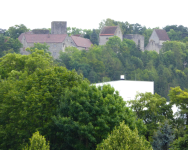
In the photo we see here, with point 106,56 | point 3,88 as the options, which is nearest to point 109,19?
point 106,56

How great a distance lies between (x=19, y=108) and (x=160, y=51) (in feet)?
270

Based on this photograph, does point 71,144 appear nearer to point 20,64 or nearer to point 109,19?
point 20,64

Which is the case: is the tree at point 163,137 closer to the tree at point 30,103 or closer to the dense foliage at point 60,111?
the dense foliage at point 60,111

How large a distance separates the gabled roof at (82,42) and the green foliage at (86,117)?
228 ft

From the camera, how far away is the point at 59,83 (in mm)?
29031

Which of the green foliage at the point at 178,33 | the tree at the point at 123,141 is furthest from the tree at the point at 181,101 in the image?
the green foliage at the point at 178,33

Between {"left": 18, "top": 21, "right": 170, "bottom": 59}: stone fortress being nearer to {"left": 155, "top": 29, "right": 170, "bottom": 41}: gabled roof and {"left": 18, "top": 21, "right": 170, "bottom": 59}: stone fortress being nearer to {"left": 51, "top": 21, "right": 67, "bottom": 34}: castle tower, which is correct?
{"left": 51, "top": 21, "right": 67, "bottom": 34}: castle tower

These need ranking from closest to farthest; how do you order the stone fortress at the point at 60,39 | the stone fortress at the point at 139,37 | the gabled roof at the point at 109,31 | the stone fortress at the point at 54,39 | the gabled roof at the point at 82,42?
1. the stone fortress at the point at 54,39
2. the stone fortress at the point at 60,39
3. the gabled roof at the point at 82,42
4. the gabled roof at the point at 109,31
5. the stone fortress at the point at 139,37

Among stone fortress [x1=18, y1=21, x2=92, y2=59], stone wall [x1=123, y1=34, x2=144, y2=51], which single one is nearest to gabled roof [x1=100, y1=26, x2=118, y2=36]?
stone wall [x1=123, y1=34, x2=144, y2=51]

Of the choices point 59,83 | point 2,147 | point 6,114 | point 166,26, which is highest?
point 166,26

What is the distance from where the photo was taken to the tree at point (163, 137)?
36.6 metres

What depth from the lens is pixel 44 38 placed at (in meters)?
92.0

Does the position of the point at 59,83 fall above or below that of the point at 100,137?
above

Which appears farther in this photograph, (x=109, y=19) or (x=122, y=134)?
(x=109, y=19)
